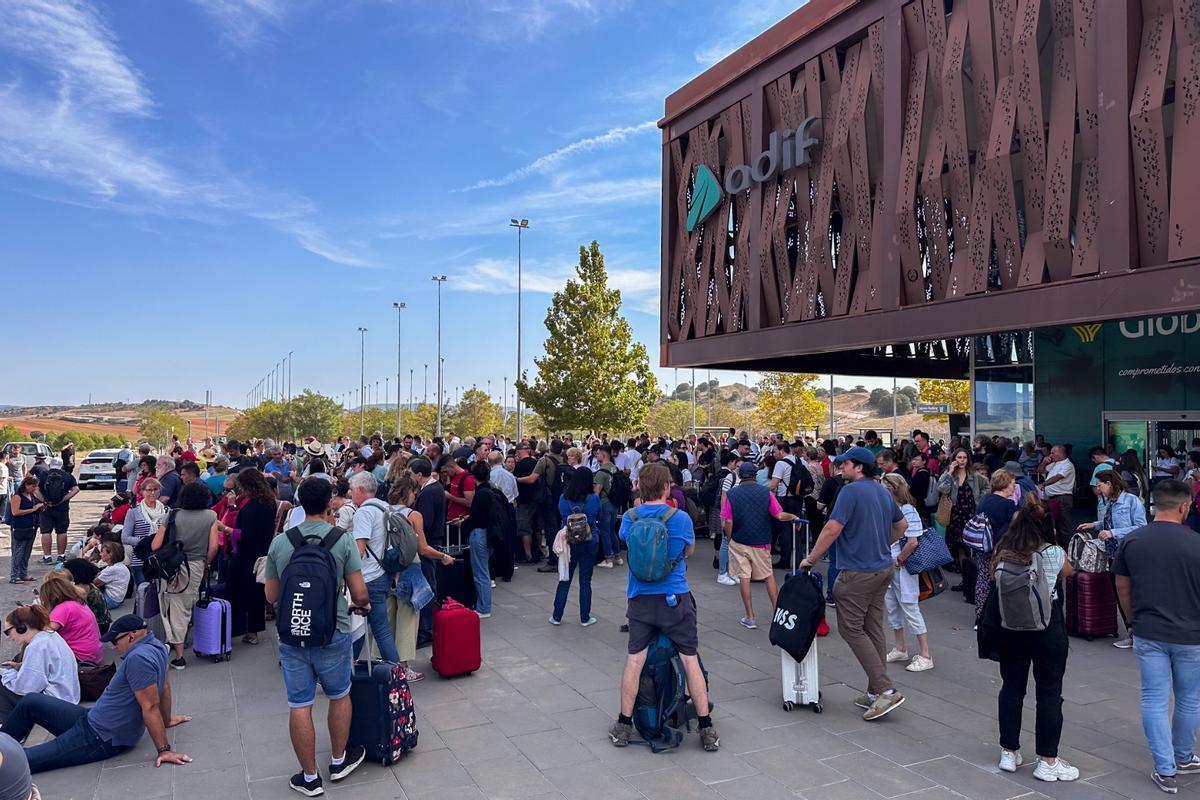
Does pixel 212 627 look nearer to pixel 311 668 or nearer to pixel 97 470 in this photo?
pixel 311 668

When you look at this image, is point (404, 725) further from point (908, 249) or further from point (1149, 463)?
point (1149, 463)

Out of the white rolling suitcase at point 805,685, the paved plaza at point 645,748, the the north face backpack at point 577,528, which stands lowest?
the paved plaza at point 645,748

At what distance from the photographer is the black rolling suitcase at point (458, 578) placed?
866 cm

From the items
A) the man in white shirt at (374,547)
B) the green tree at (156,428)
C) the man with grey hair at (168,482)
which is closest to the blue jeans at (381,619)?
the man in white shirt at (374,547)

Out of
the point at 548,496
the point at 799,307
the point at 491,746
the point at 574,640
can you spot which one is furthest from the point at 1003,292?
the point at 491,746

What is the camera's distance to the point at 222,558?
28.8ft

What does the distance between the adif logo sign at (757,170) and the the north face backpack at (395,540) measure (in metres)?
12.7

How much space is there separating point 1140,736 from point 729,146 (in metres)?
15.6

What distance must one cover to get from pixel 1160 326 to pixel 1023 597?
1354cm

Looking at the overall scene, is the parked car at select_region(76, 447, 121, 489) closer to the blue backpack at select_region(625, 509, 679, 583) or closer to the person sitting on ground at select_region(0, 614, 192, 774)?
the person sitting on ground at select_region(0, 614, 192, 774)

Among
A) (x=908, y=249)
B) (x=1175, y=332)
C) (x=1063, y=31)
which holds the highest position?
(x=1063, y=31)

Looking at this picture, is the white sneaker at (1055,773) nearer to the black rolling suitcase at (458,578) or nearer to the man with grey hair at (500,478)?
the black rolling suitcase at (458,578)

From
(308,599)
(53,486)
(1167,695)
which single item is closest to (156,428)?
(53,486)

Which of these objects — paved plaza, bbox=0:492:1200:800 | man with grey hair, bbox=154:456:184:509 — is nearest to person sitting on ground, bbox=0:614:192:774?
paved plaza, bbox=0:492:1200:800
